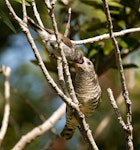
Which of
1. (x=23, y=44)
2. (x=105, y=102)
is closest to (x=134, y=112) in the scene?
(x=105, y=102)

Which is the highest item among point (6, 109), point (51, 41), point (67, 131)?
point (51, 41)

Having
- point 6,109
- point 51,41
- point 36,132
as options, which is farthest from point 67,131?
point 51,41

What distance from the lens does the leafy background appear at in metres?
Result: 2.46

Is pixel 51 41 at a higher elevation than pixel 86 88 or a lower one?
higher

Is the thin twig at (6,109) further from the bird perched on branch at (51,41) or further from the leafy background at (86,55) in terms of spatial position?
the bird perched on branch at (51,41)

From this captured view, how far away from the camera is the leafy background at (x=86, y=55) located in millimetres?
2457

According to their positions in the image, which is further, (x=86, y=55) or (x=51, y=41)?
(x=86, y=55)

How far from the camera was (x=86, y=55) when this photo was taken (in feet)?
8.19

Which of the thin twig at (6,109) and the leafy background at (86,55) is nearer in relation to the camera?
the thin twig at (6,109)

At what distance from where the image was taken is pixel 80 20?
109 inches

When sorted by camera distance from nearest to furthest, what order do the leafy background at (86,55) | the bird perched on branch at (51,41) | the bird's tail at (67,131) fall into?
the bird perched on branch at (51,41) → the bird's tail at (67,131) → the leafy background at (86,55)

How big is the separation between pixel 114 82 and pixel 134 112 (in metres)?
0.17

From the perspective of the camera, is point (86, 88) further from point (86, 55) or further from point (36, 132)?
point (86, 55)

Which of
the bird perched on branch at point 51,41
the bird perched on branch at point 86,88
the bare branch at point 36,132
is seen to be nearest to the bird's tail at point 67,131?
the bare branch at point 36,132
